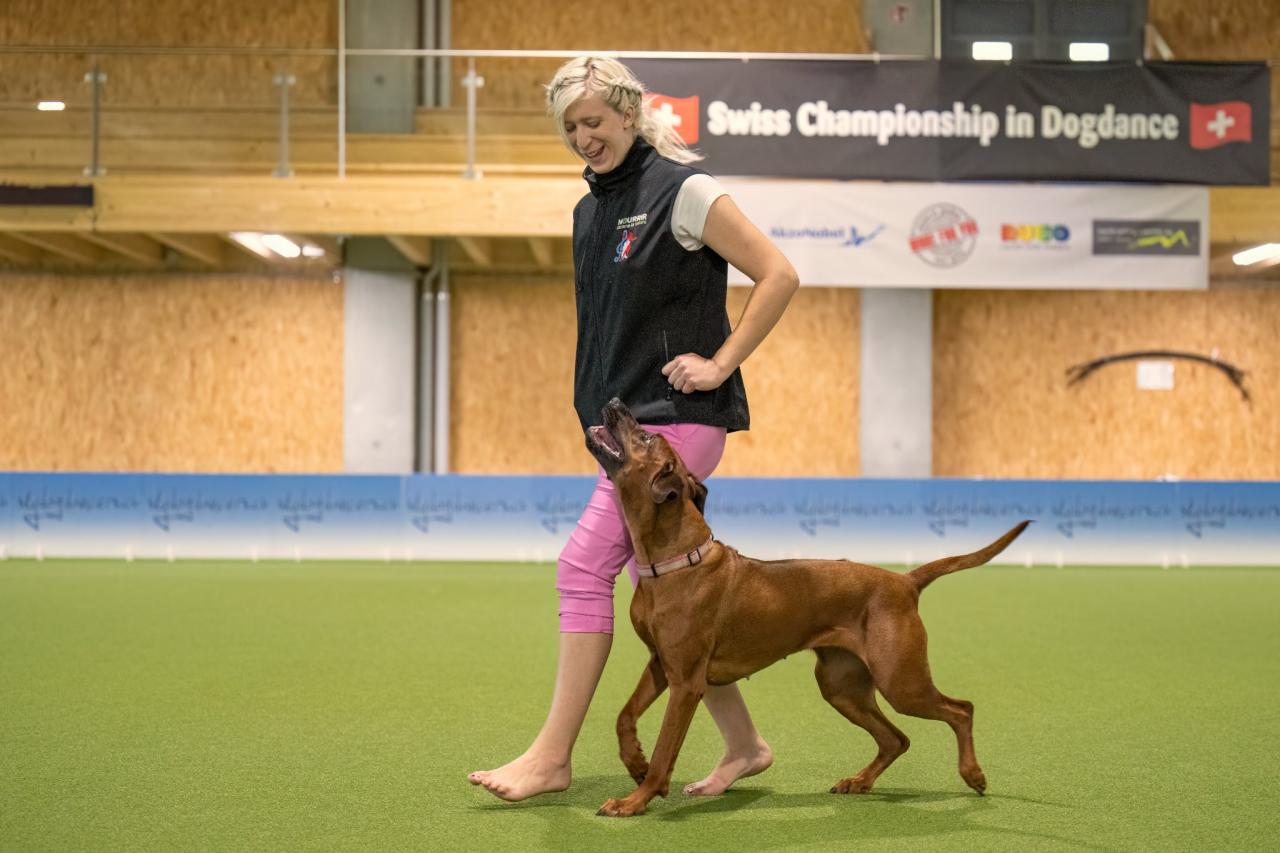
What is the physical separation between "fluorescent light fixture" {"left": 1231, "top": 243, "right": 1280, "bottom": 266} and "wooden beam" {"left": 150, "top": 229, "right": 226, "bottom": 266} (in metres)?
9.53

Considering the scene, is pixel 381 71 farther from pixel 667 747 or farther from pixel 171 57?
pixel 667 747

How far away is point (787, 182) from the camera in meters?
10.7

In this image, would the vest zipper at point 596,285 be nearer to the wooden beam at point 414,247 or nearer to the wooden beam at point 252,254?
the wooden beam at point 414,247

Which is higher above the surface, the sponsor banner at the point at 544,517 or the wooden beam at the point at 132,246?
the wooden beam at the point at 132,246

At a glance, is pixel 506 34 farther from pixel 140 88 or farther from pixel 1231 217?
pixel 1231 217

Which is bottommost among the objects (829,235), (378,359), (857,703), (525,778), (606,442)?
(525,778)

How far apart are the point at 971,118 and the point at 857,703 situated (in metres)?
7.76

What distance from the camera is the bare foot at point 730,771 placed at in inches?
142

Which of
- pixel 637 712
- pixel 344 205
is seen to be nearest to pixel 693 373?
pixel 637 712

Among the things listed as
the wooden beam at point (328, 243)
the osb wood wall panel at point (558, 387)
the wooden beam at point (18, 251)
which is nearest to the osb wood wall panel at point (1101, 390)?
the osb wood wall panel at point (558, 387)

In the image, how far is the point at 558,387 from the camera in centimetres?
→ 1388

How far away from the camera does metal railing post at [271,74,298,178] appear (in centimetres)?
1095

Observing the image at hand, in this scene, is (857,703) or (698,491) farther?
(857,703)

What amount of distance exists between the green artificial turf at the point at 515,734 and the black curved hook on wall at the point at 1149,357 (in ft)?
19.4
